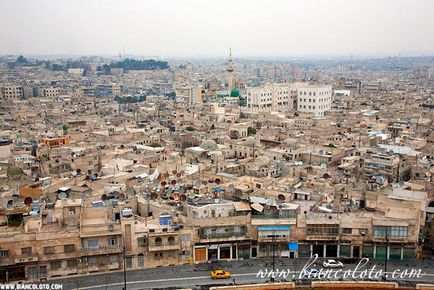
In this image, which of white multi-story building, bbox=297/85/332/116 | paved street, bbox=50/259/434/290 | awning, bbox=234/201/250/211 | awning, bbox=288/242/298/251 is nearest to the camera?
paved street, bbox=50/259/434/290

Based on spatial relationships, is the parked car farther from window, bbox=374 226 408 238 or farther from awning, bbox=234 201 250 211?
awning, bbox=234 201 250 211

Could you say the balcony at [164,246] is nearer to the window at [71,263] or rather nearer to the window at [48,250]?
the window at [71,263]

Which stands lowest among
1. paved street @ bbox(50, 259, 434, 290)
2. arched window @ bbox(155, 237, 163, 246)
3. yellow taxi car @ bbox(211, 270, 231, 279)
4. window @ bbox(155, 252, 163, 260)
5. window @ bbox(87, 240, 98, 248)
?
paved street @ bbox(50, 259, 434, 290)

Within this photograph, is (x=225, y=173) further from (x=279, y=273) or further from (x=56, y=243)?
(x=56, y=243)

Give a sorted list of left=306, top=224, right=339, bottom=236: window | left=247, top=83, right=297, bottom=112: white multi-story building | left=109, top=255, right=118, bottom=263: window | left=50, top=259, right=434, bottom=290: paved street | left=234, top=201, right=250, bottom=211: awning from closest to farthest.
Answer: left=50, top=259, right=434, bottom=290: paved street < left=109, top=255, right=118, bottom=263: window < left=306, top=224, right=339, bottom=236: window < left=234, top=201, right=250, bottom=211: awning < left=247, top=83, right=297, bottom=112: white multi-story building

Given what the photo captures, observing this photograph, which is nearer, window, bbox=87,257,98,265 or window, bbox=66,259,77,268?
window, bbox=66,259,77,268

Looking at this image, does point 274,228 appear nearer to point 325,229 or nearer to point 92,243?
point 325,229

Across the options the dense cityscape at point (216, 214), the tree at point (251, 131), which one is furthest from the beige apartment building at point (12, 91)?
the tree at point (251, 131)

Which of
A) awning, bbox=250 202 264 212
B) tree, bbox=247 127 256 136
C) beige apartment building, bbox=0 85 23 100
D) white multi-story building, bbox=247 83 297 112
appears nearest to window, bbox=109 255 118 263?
awning, bbox=250 202 264 212
